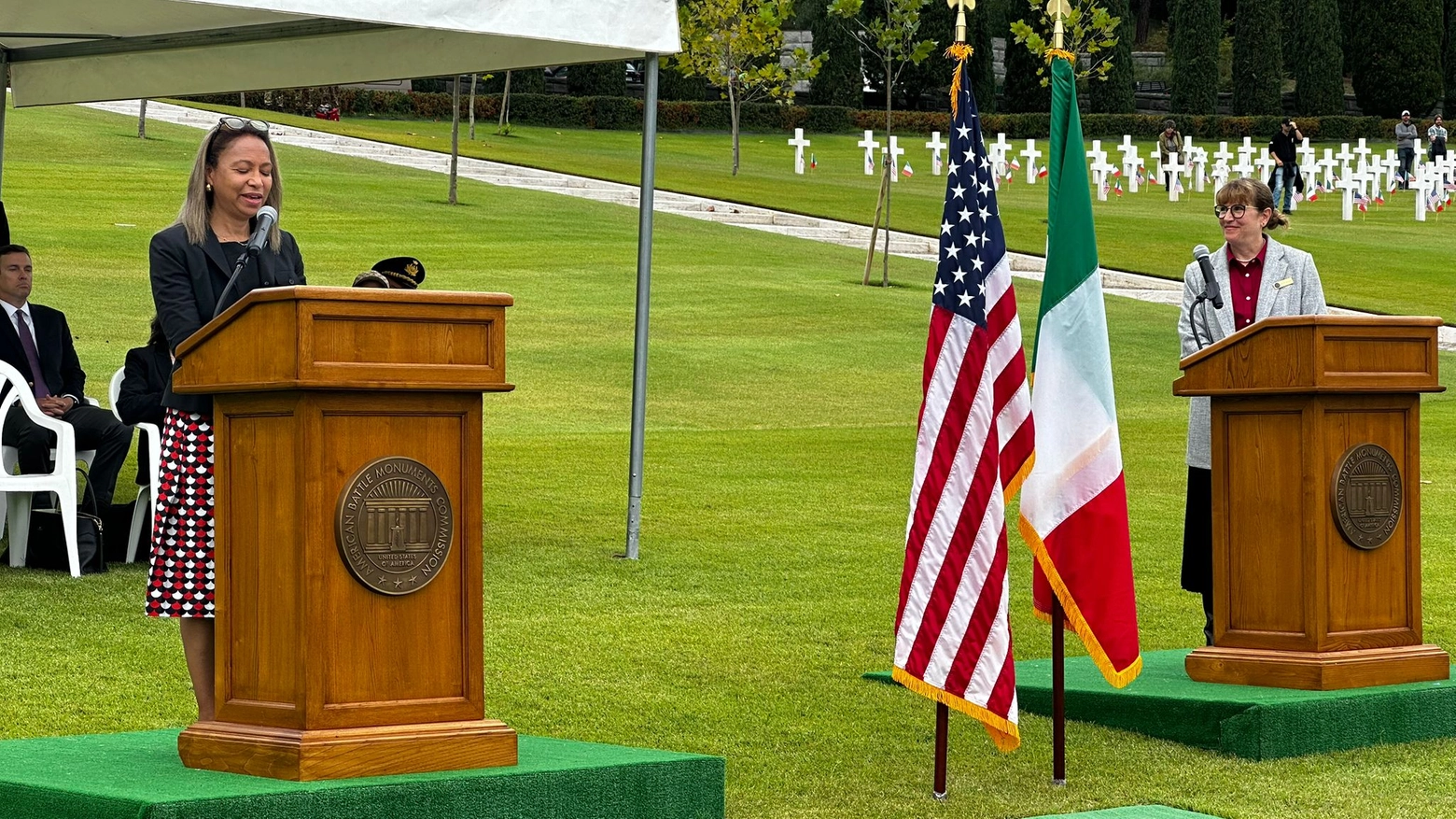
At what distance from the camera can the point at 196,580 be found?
5.07 metres

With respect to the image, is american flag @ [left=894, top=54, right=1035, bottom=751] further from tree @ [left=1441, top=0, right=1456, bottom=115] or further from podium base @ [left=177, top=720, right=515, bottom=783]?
tree @ [left=1441, top=0, right=1456, bottom=115]

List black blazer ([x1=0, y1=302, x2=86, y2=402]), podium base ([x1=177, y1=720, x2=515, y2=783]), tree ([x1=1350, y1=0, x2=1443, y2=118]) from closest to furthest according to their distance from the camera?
podium base ([x1=177, y1=720, x2=515, y2=783]) → black blazer ([x1=0, y1=302, x2=86, y2=402]) → tree ([x1=1350, y1=0, x2=1443, y2=118])

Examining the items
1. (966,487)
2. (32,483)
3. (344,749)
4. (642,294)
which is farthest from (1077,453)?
(32,483)

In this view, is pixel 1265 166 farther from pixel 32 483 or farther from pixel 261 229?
pixel 261 229

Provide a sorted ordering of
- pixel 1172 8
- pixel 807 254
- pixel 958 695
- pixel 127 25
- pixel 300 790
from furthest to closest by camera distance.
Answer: pixel 1172 8 < pixel 807 254 < pixel 127 25 < pixel 958 695 < pixel 300 790

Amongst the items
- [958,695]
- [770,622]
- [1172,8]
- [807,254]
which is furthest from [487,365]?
[1172,8]

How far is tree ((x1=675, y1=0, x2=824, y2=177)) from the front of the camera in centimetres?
4191

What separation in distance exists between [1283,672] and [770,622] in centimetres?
255

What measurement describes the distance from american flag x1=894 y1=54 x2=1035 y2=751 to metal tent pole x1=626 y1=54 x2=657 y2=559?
3.95 metres

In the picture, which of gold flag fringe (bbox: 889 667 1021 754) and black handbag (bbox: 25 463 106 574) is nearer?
gold flag fringe (bbox: 889 667 1021 754)

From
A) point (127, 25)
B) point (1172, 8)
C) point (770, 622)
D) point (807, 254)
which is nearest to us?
point (770, 622)

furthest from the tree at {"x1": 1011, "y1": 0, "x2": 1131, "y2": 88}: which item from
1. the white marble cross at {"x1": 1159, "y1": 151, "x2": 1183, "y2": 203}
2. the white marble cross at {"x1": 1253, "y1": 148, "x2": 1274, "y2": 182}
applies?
the white marble cross at {"x1": 1253, "y1": 148, "x2": 1274, "y2": 182}

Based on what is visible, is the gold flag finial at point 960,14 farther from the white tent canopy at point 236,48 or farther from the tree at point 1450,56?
the tree at point 1450,56

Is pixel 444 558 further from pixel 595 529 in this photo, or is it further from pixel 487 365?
pixel 595 529
